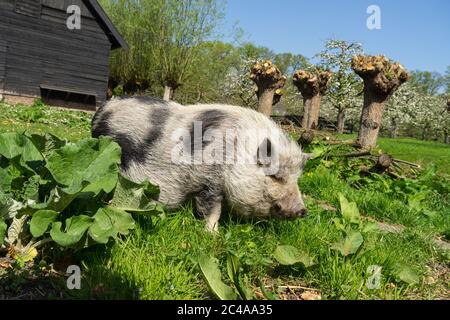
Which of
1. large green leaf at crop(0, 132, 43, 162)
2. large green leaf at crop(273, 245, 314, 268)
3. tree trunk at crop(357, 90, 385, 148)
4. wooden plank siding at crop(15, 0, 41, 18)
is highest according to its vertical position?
wooden plank siding at crop(15, 0, 41, 18)

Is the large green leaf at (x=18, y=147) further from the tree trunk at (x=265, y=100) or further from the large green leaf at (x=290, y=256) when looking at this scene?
the tree trunk at (x=265, y=100)

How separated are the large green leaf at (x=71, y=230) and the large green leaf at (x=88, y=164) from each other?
0.19m

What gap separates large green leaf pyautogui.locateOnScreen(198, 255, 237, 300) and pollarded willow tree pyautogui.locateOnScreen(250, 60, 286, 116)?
7.61 m

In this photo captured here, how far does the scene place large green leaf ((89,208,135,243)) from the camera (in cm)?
266

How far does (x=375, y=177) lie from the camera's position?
704 centimetres

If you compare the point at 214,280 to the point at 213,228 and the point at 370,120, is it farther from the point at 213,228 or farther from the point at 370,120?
the point at 370,120

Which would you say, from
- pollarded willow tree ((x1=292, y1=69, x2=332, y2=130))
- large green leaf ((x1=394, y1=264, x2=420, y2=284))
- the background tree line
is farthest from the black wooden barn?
large green leaf ((x1=394, y1=264, x2=420, y2=284))

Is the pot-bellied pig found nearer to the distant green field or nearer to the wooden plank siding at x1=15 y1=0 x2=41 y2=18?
the distant green field

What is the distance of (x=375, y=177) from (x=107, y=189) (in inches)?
201

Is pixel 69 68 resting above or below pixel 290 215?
above

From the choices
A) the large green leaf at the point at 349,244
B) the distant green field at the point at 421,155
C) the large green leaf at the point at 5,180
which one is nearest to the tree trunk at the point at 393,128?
the distant green field at the point at 421,155
